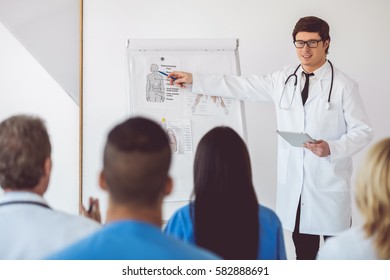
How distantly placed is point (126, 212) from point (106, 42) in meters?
2.43

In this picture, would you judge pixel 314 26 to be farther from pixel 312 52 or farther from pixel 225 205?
pixel 225 205

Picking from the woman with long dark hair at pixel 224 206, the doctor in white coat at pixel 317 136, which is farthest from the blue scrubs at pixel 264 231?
the doctor in white coat at pixel 317 136

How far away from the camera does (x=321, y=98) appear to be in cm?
268

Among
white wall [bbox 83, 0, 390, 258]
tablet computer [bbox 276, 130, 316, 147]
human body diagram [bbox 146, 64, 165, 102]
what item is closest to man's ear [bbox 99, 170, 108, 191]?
tablet computer [bbox 276, 130, 316, 147]

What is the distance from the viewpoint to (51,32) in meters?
3.25

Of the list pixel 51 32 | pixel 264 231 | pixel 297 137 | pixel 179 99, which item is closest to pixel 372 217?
pixel 264 231

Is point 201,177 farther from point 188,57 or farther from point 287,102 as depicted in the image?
point 188,57

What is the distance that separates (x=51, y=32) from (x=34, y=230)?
2.23m

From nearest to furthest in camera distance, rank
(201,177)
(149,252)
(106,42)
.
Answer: (149,252)
(201,177)
(106,42)

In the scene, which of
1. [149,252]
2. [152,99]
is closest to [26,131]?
[149,252]

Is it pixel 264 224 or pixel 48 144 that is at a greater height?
pixel 48 144

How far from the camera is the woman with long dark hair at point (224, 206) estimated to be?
1528 mm
